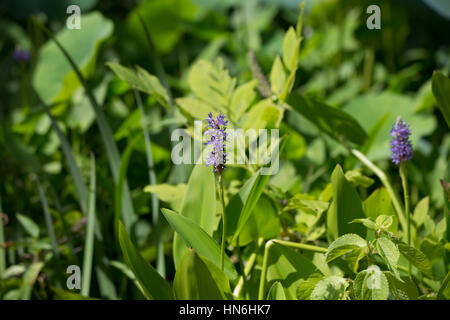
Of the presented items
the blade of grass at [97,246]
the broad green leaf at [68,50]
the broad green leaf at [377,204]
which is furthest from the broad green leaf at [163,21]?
the broad green leaf at [377,204]

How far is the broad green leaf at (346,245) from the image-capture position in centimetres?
38

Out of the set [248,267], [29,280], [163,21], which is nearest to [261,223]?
[248,267]

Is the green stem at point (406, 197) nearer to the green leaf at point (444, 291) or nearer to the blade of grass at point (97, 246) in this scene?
the green leaf at point (444, 291)

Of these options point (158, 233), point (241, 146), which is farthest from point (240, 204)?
point (158, 233)

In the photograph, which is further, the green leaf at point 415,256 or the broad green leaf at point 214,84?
the broad green leaf at point 214,84

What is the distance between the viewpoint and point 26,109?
3.26ft

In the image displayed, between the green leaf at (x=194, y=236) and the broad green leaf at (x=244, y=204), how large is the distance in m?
0.02

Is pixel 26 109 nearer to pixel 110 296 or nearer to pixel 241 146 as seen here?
pixel 110 296

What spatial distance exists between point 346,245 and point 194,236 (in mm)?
128

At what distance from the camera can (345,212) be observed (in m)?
0.46

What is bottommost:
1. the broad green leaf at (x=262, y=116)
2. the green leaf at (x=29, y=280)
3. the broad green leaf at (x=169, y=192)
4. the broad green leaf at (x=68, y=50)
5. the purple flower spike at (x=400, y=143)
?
the green leaf at (x=29, y=280)

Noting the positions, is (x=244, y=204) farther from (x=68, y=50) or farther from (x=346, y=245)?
(x=68, y=50)

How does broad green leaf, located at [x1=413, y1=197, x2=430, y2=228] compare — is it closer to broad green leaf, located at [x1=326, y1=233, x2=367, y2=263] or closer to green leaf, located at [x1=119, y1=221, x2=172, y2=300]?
broad green leaf, located at [x1=326, y1=233, x2=367, y2=263]

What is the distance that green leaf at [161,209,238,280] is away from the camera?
42cm
